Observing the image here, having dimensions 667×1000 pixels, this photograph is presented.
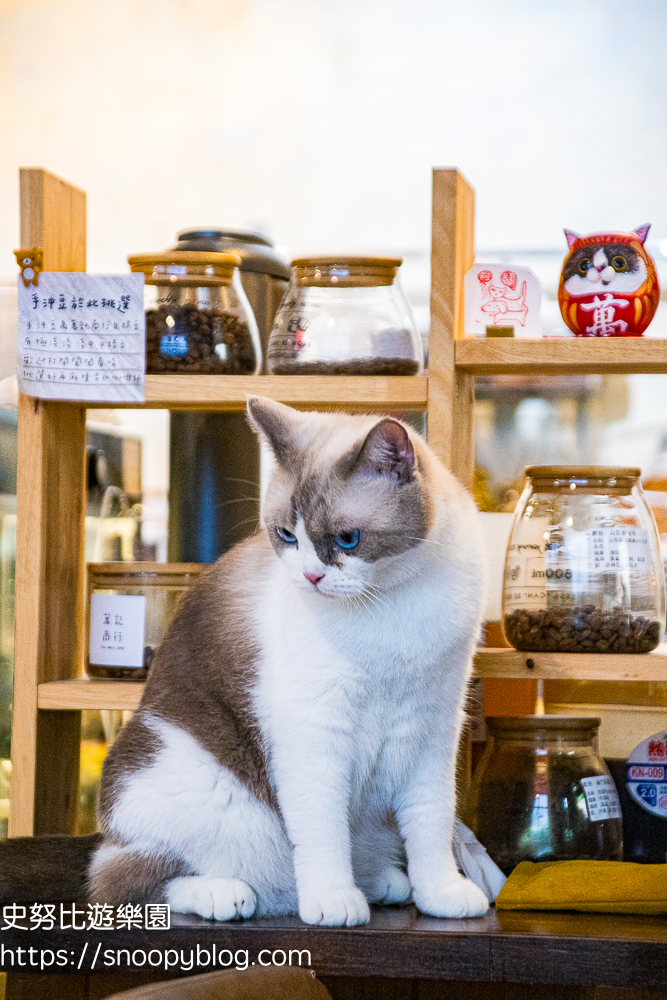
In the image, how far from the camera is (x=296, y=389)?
1232 mm

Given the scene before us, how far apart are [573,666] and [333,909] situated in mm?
393

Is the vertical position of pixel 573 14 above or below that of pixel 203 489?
above

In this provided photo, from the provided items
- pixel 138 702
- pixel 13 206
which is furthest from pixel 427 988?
pixel 13 206

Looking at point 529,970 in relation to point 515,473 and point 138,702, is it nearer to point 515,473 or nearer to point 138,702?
point 138,702

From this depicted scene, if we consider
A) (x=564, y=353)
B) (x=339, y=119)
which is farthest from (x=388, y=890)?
(x=339, y=119)

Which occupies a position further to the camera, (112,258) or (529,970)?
(112,258)

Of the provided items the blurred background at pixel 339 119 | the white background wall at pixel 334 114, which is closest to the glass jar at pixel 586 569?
the blurred background at pixel 339 119

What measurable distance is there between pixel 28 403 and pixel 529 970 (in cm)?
88

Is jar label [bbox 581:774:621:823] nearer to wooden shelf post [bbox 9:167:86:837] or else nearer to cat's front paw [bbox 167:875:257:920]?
cat's front paw [bbox 167:875:257:920]

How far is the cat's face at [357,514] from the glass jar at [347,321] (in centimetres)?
21

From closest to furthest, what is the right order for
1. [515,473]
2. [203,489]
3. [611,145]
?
[203,489]
[515,473]
[611,145]

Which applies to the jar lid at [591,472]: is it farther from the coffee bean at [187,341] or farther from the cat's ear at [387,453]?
the coffee bean at [187,341]

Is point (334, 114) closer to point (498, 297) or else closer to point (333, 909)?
point (498, 297)

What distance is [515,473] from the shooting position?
1.80 metres
